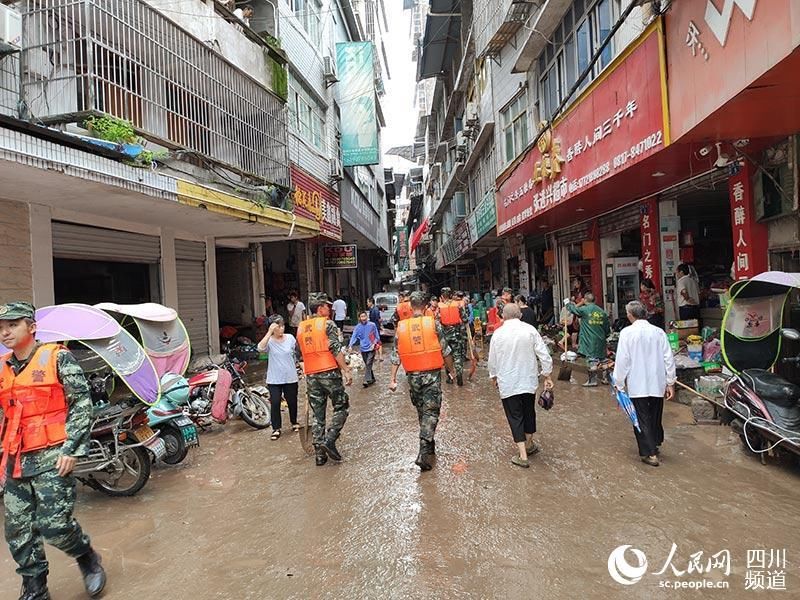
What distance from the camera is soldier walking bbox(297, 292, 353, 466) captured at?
5496 mm

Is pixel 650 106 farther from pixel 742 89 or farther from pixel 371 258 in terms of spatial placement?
pixel 371 258

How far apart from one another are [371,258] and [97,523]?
123 ft

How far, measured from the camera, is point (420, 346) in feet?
17.3

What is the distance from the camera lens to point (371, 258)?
135ft

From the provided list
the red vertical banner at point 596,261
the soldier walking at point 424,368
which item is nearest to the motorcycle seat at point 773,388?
the soldier walking at point 424,368

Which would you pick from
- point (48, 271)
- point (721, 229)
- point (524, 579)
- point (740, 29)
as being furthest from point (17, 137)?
point (721, 229)

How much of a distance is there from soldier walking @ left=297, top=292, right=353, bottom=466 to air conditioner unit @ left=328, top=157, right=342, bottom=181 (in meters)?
14.4

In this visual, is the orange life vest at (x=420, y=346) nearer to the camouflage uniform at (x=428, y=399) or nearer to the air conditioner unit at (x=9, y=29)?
the camouflage uniform at (x=428, y=399)

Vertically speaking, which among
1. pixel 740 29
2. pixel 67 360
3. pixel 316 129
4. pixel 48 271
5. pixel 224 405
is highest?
pixel 316 129

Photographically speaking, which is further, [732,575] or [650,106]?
[650,106]

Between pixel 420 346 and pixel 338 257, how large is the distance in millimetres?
16590

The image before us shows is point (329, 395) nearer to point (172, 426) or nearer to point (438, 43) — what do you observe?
point (172, 426)

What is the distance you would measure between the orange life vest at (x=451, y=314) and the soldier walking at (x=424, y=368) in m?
4.19

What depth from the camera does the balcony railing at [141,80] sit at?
275 inches
